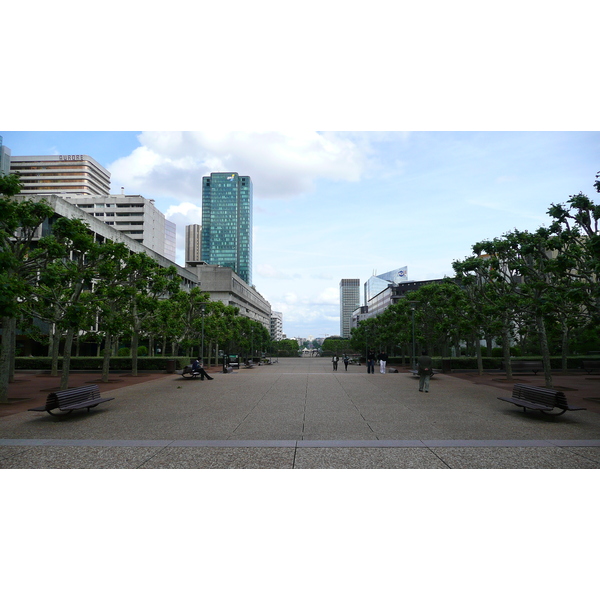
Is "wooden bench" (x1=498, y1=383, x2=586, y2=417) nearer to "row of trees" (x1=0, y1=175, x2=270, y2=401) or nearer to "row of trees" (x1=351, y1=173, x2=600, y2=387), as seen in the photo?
"row of trees" (x1=351, y1=173, x2=600, y2=387)

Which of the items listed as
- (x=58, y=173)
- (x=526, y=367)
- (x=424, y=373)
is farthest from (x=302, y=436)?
(x=58, y=173)

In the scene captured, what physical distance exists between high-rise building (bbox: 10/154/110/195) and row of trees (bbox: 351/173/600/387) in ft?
379

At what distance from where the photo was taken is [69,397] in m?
12.9

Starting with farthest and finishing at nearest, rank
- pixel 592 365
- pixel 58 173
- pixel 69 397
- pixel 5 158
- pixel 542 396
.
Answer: pixel 58 173 → pixel 5 158 → pixel 592 365 → pixel 69 397 → pixel 542 396

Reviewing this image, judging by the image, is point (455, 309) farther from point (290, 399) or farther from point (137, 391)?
point (137, 391)

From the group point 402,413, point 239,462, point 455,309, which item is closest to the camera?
point 239,462

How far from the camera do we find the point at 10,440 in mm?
9789

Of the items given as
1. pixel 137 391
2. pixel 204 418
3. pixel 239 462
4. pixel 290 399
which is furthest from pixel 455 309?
pixel 239 462

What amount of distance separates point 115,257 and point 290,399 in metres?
10.6

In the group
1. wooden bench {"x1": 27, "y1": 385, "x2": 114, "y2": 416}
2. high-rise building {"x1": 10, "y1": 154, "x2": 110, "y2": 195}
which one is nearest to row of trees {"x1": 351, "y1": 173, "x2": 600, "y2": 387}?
wooden bench {"x1": 27, "y1": 385, "x2": 114, "y2": 416}

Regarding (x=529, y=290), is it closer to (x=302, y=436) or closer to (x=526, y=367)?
(x=526, y=367)

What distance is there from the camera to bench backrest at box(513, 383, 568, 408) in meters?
11.9

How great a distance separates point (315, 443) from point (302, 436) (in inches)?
31.2

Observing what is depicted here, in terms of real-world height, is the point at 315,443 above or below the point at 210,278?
below
